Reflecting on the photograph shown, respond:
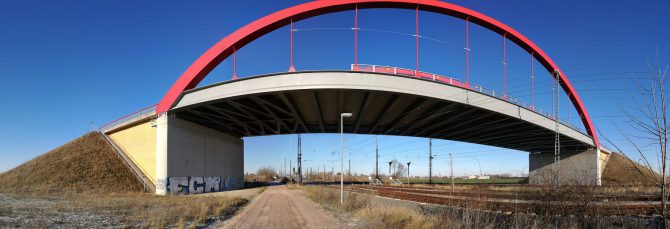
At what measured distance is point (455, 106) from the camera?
36906 mm

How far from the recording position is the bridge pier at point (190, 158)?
33.7 m

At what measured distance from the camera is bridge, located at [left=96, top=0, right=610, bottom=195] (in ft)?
105

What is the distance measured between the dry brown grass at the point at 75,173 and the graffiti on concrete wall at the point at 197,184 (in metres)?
2.88

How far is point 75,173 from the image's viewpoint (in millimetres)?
33062

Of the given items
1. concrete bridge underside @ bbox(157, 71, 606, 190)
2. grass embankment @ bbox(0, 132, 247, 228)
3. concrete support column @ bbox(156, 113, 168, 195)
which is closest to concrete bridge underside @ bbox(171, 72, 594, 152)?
concrete bridge underside @ bbox(157, 71, 606, 190)

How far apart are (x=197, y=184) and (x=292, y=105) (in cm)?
1192

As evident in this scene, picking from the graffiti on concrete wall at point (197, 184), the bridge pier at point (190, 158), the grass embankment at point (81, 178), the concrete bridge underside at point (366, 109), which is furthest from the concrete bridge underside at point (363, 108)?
the grass embankment at point (81, 178)

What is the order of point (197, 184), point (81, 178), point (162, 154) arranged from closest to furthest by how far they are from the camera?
point (81, 178), point (162, 154), point (197, 184)

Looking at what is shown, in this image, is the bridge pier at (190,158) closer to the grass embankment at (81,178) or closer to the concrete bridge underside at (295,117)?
the concrete bridge underside at (295,117)

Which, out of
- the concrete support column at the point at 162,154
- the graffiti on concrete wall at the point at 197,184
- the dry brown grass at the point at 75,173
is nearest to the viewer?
the dry brown grass at the point at 75,173

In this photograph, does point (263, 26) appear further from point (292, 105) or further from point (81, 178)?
point (81, 178)

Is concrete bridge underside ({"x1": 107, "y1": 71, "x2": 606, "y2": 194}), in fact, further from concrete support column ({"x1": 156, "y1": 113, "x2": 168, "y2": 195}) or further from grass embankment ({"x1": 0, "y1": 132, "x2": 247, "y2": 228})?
grass embankment ({"x1": 0, "y1": 132, "x2": 247, "y2": 228})

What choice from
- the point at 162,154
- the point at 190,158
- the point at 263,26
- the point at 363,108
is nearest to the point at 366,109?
the point at 363,108

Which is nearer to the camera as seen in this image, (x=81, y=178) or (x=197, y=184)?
(x=81, y=178)
